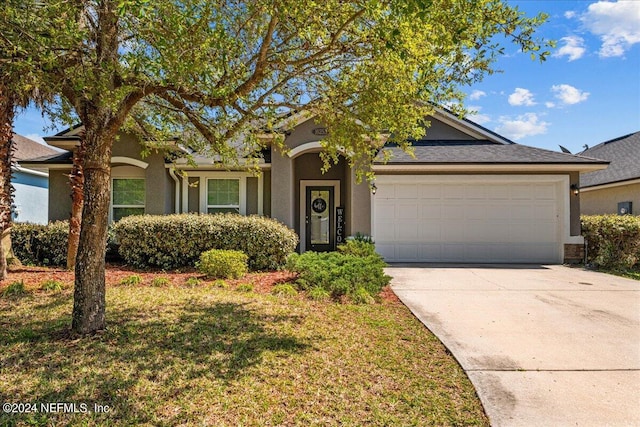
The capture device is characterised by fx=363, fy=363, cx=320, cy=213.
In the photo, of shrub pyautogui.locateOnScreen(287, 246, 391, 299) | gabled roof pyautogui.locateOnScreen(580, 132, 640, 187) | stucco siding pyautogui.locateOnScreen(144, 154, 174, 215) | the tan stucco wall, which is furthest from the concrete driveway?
gabled roof pyautogui.locateOnScreen(580, 132, 640, 187)

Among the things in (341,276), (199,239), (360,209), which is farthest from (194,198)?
(341,276)

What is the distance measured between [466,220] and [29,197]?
22.7 meters

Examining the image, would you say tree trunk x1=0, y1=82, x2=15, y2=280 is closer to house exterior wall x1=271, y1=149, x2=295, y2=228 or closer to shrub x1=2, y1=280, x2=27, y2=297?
shrub x1=2, y1=280, x2=27, y2=297

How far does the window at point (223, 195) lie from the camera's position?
12.0 m

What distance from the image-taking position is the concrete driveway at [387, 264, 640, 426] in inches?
127

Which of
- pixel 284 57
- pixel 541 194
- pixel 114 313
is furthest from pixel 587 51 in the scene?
pixel 114 313

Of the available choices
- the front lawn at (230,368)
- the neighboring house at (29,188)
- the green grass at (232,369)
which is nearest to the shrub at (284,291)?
the front lawn at (230,368)

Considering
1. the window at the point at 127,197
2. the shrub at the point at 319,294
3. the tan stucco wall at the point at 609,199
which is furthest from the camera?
the tan stucco wall at the point at 609,199

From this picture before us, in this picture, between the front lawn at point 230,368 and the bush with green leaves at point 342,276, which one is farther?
the bush with green leaves at point 342,276

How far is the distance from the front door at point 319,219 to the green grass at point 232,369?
25.7 feet

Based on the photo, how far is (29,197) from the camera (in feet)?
66.6

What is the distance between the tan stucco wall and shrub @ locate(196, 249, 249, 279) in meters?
14.9

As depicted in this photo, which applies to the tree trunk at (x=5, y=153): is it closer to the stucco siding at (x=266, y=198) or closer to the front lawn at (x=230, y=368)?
the front lawn at (x=230, y=368)

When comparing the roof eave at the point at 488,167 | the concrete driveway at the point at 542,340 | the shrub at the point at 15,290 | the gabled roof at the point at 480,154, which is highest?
the gabled roof at the point at 480,154
